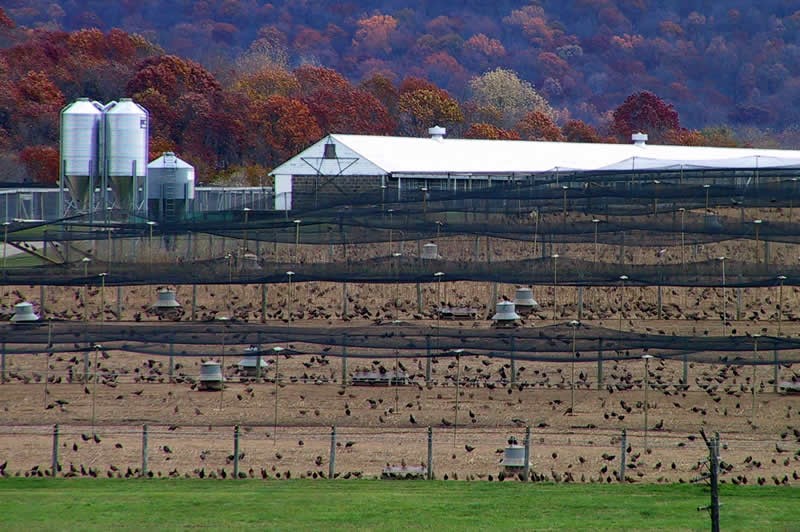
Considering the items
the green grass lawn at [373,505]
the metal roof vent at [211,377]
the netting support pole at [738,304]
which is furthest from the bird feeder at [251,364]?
the netting support pole at [738,304]

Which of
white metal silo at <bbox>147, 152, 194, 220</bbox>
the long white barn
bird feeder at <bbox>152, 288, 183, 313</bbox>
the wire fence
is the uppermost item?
the long white barn

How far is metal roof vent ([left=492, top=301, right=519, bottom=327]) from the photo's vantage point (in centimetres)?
4359

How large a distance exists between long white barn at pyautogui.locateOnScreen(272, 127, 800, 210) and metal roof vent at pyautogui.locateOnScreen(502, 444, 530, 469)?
3180cm

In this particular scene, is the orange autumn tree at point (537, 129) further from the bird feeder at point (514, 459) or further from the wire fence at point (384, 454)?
the bird feeder at point (514, 459)

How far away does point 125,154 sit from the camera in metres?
62.2

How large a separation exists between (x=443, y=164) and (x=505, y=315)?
977 inches

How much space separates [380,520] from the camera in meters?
24.9

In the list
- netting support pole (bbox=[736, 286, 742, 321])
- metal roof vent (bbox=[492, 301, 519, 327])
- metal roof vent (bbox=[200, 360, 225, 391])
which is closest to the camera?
metal roof vent (bbox=[200, 360, 225, 391])

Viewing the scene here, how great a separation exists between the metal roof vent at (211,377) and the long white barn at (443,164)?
905 inches

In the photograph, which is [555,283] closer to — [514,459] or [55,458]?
[514,459]

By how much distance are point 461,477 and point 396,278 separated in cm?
1589

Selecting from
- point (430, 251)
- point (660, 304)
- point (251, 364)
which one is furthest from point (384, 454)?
point (430, 251)

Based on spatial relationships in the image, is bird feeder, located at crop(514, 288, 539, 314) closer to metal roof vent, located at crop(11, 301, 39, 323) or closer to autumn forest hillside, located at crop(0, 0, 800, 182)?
metal roof vent, located at crop(11, 301, 39, 323)

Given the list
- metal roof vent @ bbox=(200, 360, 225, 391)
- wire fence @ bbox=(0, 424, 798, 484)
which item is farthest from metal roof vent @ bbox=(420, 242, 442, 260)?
wire fence @ bbox=(0, 424, 798, 484)
